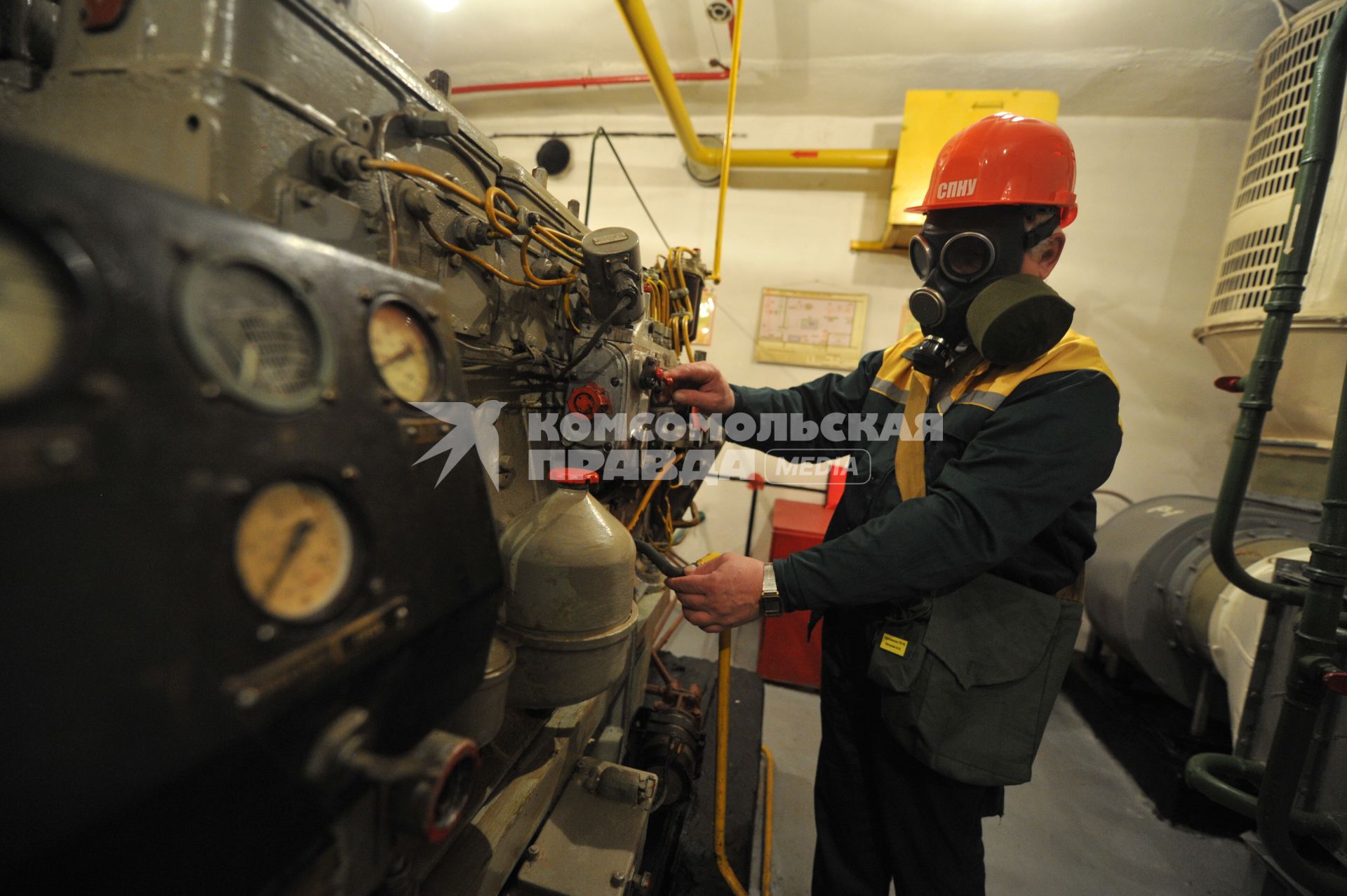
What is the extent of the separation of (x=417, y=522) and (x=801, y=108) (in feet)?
12.3

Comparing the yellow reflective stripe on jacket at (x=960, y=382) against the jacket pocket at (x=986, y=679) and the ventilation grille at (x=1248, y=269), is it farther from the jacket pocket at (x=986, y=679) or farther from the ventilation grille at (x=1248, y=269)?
the ventilation grille at (x=1248, y=269)

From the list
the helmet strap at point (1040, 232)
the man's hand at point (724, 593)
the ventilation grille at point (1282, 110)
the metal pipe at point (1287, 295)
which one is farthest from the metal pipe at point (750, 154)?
the man's hand at point (724, 593)

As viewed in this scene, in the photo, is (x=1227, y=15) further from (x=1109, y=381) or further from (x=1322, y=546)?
(x=1109, y=381)

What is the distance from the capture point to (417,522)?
0.49m

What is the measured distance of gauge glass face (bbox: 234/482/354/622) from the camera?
1.22ft

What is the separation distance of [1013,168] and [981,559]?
886 mm

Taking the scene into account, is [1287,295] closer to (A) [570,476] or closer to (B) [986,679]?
(B) [986,679]

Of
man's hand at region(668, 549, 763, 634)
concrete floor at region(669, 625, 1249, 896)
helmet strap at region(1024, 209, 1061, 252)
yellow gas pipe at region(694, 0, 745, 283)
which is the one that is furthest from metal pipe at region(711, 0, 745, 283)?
concrete floor at region(669, 625, 1249, 896)

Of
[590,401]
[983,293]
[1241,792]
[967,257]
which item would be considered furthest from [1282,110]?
[590,401]

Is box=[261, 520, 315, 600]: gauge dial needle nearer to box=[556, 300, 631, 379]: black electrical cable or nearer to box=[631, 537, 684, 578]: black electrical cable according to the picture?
box=[631, 537, 684, 578]: black electrical cable

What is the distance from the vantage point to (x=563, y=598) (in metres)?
0.90

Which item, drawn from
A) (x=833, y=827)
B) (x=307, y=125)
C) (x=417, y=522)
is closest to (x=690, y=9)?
(x=307, y=125)

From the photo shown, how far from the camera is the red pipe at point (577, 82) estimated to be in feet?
9.88

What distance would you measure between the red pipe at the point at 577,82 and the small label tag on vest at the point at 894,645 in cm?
328
